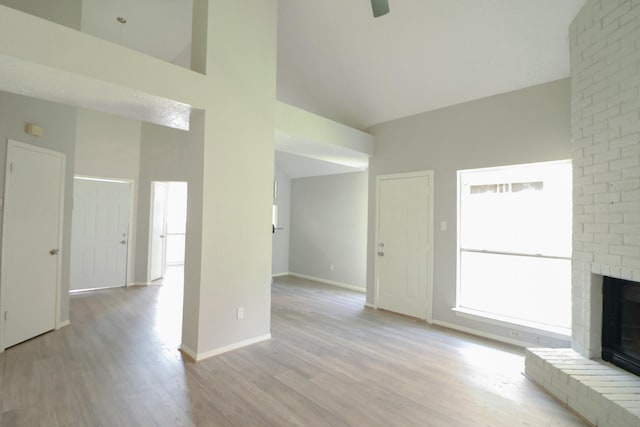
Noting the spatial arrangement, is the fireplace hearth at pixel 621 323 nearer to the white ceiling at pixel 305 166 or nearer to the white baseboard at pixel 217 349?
the white baseboard at pixel 217 349

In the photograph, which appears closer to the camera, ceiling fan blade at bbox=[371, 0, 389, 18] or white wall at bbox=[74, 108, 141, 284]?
ceiling fan blade at bbox=[371, 0, 389, 18]

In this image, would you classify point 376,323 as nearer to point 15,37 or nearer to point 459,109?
point 459,109

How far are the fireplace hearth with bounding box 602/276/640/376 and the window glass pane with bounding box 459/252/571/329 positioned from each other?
2.46 ft

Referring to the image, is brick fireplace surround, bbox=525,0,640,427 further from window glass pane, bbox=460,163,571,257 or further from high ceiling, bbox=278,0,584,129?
window glass pane, bbox=460,163,571,257

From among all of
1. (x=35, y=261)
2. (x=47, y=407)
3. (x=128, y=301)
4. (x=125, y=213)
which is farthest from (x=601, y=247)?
(x=125, y=213)

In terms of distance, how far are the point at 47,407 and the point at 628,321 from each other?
14.9ft

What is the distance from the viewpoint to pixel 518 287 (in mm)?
3592

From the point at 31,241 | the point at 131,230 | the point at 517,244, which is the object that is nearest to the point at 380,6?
the point at 517,244

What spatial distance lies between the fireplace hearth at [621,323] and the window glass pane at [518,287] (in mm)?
751

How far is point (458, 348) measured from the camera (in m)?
3.29

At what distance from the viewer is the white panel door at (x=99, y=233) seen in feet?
17.2

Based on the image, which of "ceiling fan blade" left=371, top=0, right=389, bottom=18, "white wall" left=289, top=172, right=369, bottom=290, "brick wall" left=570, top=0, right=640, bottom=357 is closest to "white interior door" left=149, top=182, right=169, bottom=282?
"white wall" left=289, top=172, right=369, bottom=290

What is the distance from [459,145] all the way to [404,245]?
5.30 ft

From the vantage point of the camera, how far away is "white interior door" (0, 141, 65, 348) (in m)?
2.95
